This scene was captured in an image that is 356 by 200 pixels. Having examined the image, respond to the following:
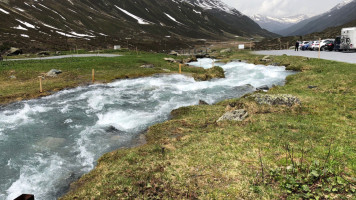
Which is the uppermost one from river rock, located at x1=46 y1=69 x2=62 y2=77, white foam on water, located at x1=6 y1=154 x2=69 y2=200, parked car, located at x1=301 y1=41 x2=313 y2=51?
parked car, located at x1=301 y1=41 x2=313 y2=51

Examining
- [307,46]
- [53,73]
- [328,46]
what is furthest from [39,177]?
[307,46]

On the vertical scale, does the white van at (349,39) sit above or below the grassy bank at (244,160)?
above

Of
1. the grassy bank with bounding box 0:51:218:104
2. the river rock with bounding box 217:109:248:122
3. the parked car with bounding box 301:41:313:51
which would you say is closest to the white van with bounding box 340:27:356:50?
the parked car with bounding box 301:41:313:51

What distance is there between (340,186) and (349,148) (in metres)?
3.25

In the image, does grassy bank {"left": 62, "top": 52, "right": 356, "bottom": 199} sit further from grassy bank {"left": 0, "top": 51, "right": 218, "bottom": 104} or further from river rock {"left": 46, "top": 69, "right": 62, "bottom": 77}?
river rock {"left": 46, "top": 69, "right": 62, "bottom": 77}

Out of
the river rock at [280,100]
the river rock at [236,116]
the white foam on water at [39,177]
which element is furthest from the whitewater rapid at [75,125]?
the river rock at [280,100]

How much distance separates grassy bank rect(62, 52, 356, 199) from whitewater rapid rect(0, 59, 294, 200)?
1738 mm

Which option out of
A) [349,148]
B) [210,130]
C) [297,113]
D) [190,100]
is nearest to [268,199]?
[349,148]

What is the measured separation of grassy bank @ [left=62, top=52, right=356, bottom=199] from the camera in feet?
25.2

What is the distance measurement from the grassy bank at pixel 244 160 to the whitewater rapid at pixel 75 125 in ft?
5.70

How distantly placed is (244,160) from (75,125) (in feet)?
43.7

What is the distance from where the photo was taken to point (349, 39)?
4703 centimetres

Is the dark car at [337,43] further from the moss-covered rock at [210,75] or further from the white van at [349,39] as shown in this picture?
the moss-covered rock at [210,75]

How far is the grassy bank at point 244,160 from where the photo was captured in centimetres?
770
